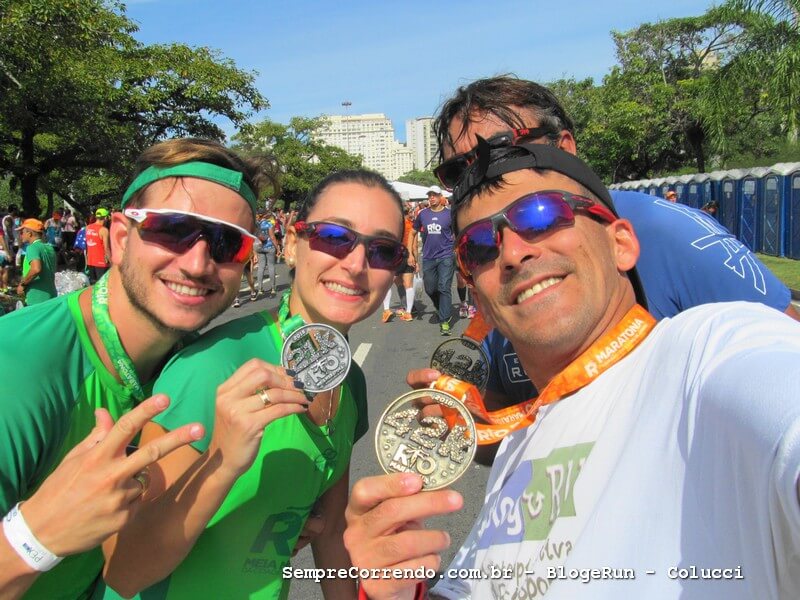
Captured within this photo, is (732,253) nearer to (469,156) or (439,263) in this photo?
(469,156)

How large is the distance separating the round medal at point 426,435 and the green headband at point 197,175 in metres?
0.99

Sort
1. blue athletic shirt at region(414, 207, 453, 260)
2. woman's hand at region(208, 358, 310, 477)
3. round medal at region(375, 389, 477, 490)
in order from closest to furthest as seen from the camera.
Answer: woman's hand at region(208, 358, 310, 477) < round medal at region(375, 389, 477, 490) < blue athletic shirt at region(414, 207, 453, 260)

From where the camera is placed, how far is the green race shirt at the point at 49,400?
1421 millimetres

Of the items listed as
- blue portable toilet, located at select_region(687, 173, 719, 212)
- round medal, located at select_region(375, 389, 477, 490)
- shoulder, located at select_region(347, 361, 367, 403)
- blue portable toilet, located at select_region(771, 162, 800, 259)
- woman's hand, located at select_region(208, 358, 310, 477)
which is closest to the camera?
woman's hand, located at select_region(208, 358, 310, 477)

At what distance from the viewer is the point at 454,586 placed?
1.61m

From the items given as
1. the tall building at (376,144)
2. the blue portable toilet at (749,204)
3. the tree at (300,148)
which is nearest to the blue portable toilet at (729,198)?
the blue portable toilet at (749,204)

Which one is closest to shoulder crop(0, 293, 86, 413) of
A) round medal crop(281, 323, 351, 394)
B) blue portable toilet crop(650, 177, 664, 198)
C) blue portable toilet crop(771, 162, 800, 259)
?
round medal crop(281, 323, 351, 394)

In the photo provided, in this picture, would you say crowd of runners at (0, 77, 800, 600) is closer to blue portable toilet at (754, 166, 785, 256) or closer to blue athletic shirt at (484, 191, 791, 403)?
blue athletic shirt at (484, 191, 791, 403)

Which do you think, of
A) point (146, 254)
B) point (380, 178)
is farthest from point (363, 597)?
point (380, 178)

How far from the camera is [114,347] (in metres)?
1.73

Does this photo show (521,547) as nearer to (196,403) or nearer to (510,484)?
(510,484)

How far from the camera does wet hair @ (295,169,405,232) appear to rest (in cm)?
217

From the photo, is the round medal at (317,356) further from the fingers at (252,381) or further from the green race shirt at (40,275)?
the green race shirt at (40,275)

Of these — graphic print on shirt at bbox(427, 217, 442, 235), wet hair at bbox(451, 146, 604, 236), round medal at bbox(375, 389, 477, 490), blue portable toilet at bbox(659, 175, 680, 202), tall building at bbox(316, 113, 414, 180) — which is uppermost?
tall building at bbox(316, 113, 414, 180)
